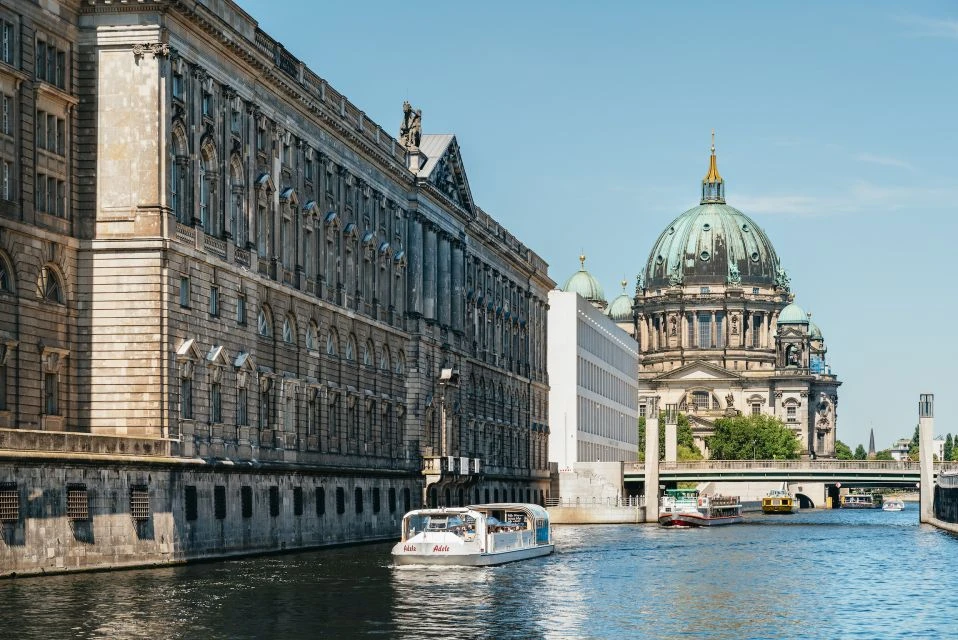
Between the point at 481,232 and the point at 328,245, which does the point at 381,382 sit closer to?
the point at 328,245

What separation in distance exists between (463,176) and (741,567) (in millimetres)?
54282

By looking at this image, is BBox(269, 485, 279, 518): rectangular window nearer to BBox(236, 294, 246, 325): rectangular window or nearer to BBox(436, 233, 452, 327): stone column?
BBox(236, 294, 246, 325): rectangular window

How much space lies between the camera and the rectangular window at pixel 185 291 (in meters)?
77.6

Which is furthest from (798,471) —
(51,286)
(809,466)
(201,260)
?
(51,286)

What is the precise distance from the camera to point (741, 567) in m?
86.4

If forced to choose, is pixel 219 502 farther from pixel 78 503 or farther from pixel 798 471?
pixel 798 471

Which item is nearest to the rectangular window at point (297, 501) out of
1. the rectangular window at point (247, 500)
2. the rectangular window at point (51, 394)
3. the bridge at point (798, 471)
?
the rectangular window at point (247, 500)

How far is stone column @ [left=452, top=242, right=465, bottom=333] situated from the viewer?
131m

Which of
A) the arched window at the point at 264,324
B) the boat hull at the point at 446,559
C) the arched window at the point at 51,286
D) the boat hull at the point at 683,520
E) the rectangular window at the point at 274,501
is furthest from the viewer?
the boat hull at the point at 683,520

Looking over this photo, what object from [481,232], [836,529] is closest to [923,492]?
[836,529]

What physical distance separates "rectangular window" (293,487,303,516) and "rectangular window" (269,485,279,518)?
9.35 ft

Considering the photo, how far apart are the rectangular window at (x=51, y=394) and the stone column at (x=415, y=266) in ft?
152

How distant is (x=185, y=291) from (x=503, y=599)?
2277cm

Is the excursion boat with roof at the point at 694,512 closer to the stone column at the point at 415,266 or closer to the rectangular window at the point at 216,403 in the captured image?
the stone column at the point at 415,266
